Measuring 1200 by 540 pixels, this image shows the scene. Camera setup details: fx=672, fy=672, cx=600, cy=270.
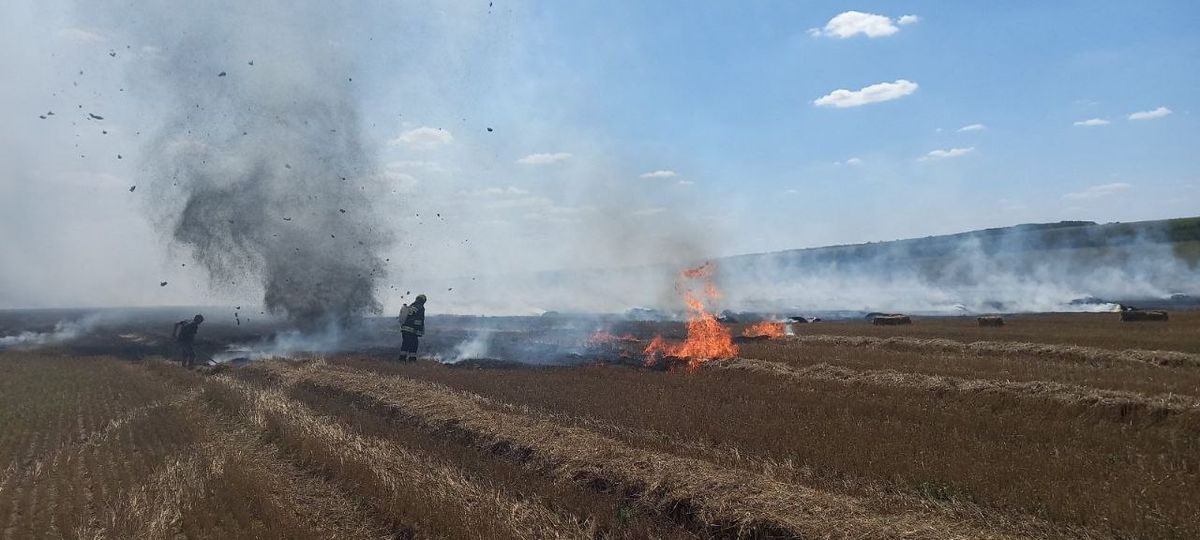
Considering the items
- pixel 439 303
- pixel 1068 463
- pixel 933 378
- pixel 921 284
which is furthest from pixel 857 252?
pixel 1068 463

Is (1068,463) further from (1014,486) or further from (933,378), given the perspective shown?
(933,378)

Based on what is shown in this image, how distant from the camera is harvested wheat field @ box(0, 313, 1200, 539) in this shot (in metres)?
7.43

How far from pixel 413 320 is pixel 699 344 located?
10816 millimetres

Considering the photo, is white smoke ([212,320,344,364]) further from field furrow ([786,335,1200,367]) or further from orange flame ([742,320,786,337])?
field furrow ([786,335,1200,367])

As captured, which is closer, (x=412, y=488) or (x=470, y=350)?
(x=412, y=488)

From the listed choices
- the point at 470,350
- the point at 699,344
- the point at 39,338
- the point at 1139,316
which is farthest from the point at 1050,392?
the point at 39,338

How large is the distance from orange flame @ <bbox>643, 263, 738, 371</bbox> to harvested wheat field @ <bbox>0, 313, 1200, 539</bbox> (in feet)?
9.08

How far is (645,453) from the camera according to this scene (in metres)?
9.72

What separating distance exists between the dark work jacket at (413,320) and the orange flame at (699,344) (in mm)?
8682

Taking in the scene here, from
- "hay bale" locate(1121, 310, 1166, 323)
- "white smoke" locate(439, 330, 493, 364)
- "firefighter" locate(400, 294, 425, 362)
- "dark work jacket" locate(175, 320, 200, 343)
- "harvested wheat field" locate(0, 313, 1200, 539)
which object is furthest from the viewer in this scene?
"hay bale" locate(1121, 310, 1166, 323)

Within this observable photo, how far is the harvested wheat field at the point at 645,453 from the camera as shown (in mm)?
7426

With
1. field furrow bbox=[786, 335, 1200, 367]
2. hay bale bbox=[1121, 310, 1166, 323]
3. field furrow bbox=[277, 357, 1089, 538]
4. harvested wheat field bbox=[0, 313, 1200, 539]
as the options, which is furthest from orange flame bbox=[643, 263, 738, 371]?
hay bale bbox=[1121, 310, 1166, 323]

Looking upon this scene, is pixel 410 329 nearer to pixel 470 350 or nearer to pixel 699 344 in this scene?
pixel 470 350

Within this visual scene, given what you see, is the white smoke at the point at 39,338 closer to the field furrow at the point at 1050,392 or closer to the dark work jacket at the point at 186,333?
the dark work jacket at the point at 186,333
